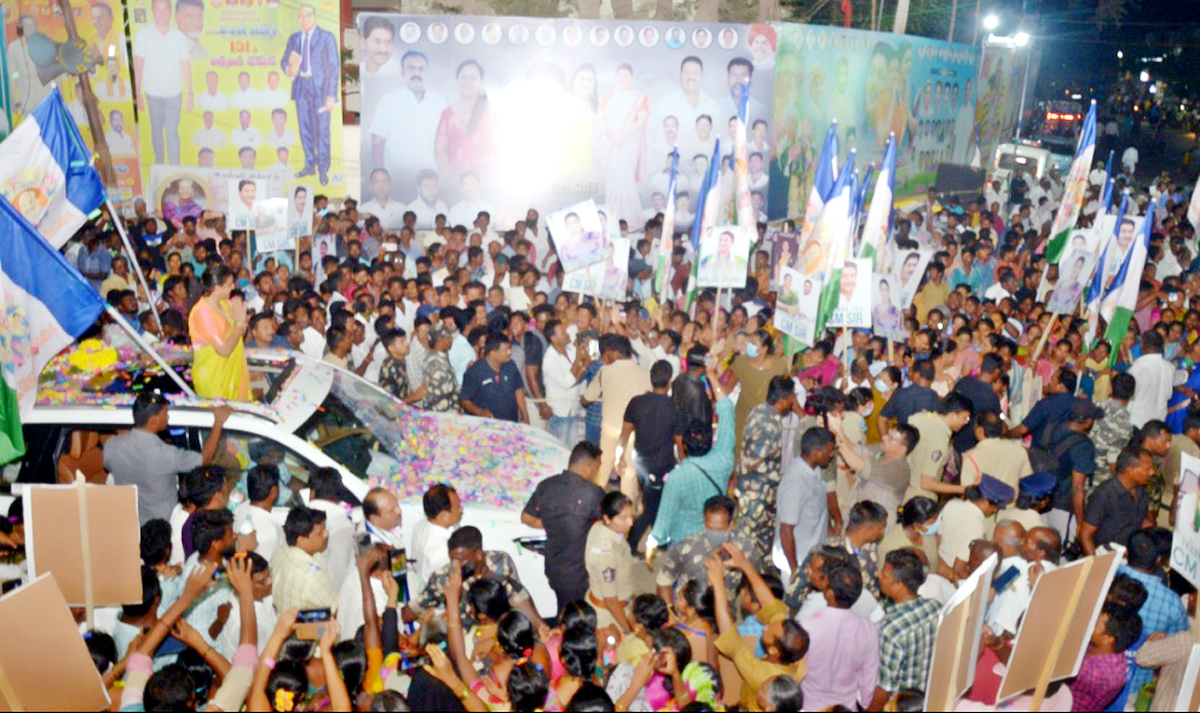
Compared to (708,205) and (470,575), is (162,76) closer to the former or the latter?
(708,205)

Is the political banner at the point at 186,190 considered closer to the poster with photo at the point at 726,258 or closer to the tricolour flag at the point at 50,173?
the poster with photo at the point at 726,258

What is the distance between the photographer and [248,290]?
11758 mm

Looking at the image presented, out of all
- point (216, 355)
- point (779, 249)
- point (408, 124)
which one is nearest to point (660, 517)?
point (216, 355)

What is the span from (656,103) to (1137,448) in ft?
39.8

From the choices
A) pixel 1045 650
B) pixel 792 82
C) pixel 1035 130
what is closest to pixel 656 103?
pixel 792 82

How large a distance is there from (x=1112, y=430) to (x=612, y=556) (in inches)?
182

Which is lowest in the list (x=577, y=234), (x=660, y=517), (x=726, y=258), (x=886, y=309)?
(x=660, y=517)

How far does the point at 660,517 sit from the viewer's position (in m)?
6.82

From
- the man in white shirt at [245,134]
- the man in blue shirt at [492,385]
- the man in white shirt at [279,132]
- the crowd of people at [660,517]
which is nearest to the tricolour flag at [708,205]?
the crowd of people at [660,517]

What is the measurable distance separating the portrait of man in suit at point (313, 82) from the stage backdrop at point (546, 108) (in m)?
0.68

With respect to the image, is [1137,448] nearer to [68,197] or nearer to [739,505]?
[739,505]

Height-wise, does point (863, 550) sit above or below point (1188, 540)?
below

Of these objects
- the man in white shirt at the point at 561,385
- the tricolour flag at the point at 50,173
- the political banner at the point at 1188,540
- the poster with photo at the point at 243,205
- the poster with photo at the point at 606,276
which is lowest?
the man in white shirt at the point at 561,385

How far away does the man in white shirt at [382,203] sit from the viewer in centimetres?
1739
